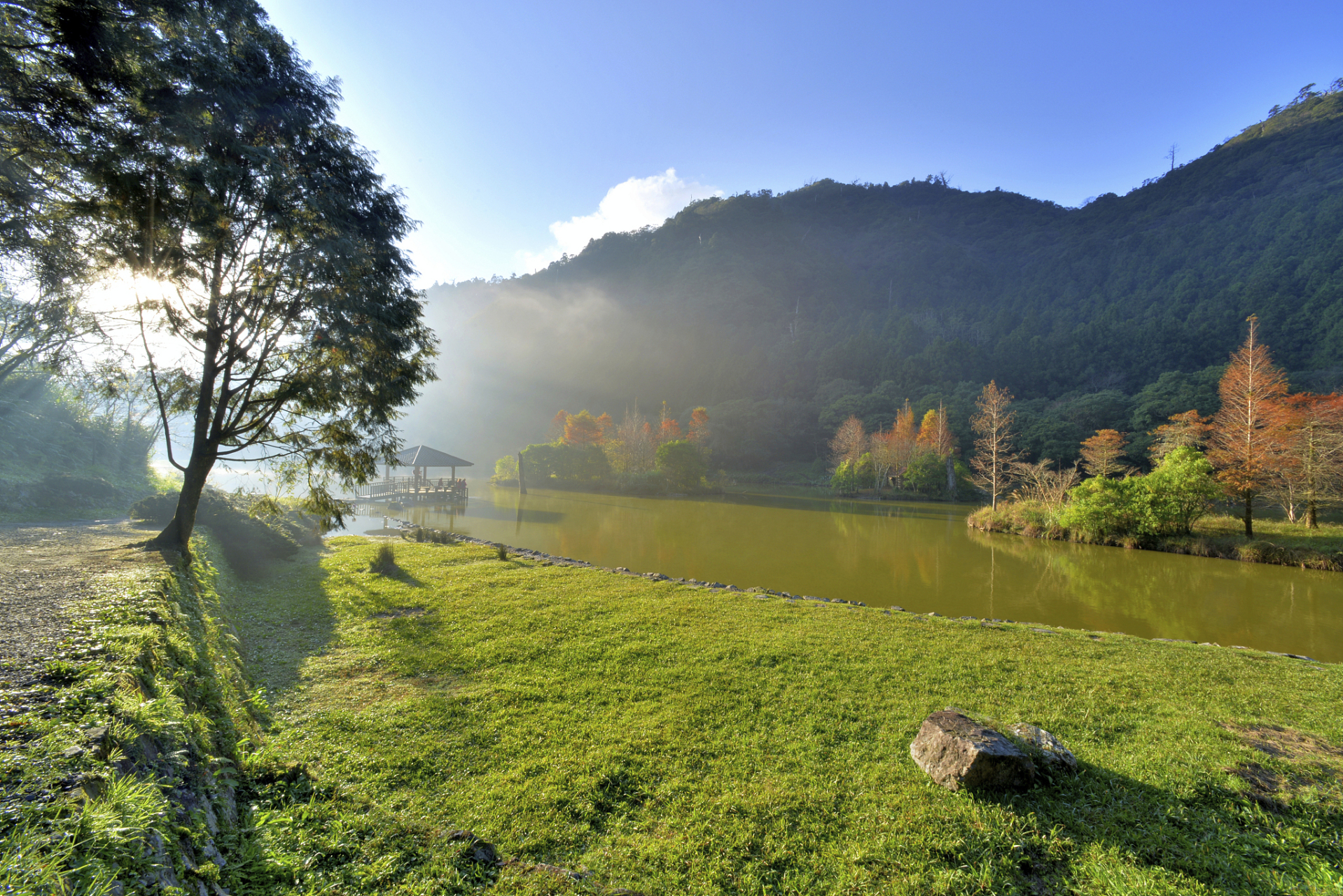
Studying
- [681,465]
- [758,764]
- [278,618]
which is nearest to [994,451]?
[681,465]

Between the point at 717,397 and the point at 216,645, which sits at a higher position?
the point at 717,397

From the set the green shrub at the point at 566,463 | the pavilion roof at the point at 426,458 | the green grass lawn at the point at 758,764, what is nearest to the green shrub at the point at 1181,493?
the green grass lawn at the point at 758,764

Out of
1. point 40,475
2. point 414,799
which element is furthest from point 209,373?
point 40,475

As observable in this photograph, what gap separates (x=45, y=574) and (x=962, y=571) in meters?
16.1

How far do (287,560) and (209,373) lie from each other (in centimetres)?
523

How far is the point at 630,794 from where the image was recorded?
3.32 m

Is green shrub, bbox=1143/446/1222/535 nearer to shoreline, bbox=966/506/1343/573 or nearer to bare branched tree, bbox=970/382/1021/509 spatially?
shoreline, bbox=966/506/1343/573

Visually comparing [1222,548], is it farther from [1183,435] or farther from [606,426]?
[606,426]

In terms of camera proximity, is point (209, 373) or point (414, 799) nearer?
point (414, 799)

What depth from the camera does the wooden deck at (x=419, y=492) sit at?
27.5 meters

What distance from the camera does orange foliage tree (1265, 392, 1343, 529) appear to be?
1523cm

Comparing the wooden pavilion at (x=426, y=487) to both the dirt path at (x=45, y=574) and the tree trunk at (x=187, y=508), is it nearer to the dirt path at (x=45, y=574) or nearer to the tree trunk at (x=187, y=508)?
the dirt path at (x=45, y=574)

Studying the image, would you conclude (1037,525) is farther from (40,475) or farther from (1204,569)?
(40,475)

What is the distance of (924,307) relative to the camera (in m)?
83.9
